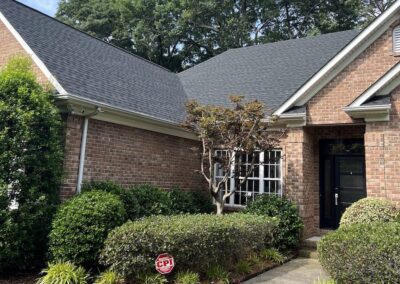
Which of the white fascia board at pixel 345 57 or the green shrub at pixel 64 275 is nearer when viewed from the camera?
the green shrub at pixel 64 275

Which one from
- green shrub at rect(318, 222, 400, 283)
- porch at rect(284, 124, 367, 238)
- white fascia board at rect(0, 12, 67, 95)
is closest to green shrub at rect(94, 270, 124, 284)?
green shrub at rect(318, 222, 400, 283)

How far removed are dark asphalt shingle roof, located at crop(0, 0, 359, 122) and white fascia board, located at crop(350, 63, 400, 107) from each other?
304 cm

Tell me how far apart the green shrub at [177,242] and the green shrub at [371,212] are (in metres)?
2.60

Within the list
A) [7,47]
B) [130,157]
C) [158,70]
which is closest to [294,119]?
[130,157]

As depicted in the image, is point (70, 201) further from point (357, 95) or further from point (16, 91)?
point (357, 95)

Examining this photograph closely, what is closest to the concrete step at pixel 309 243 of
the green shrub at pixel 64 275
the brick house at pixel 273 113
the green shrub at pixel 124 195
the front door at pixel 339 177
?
the brick house at pixel 273 113

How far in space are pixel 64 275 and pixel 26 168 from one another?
223 centimetres

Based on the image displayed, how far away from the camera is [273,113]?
10328 millimetres

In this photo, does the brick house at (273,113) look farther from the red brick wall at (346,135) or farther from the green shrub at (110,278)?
the green shrub at (110,278)

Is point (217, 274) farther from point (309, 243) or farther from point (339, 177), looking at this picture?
point (339, 177)

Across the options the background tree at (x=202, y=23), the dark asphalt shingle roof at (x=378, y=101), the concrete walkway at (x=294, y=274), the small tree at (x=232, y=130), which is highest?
the background tree at (x=202, y=23)

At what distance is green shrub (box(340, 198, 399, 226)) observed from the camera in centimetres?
786

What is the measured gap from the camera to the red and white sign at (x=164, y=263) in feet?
19.8

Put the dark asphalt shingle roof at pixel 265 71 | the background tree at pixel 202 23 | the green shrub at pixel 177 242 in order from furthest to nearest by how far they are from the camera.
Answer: the background tree at pixel 202 23 → the dark asphalt shingle roof at pixel 265 71 → the green shrub at pixel 177 242
